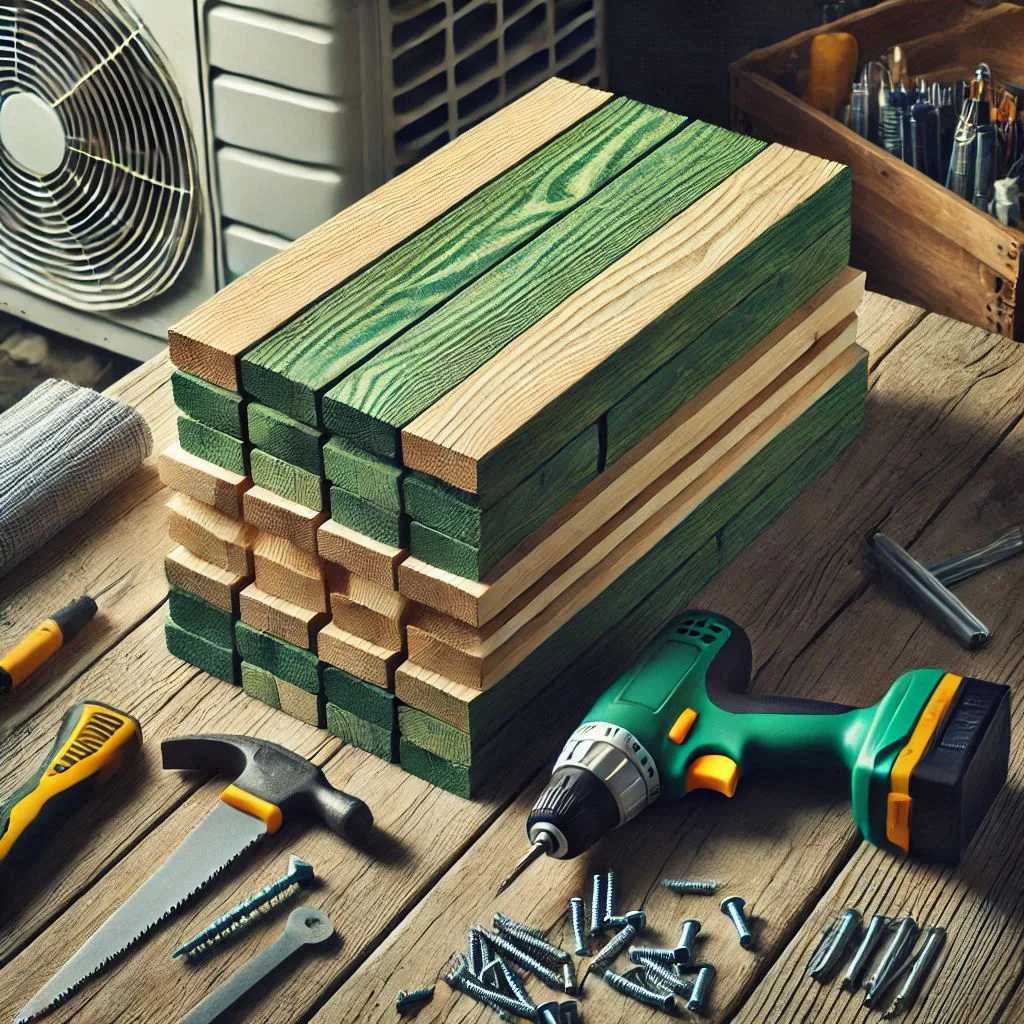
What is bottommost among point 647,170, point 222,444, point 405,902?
point 405,902

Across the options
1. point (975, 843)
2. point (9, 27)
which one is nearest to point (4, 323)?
point (9, 27)

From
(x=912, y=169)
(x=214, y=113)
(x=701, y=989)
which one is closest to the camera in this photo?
(x=701, y=989)

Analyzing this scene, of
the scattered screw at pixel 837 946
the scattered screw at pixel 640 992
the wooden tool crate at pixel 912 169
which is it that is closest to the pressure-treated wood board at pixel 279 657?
the scattered screw at pixel 640 992

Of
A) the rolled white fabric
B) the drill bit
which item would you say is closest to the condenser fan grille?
the rolled white fabric

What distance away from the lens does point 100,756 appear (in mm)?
1837

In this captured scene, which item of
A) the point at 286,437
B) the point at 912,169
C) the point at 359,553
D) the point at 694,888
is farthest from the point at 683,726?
the point at 912,169

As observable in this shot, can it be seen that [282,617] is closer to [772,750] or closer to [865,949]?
[772,750]

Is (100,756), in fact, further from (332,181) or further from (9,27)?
(9,27)

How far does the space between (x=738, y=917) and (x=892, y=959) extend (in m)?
0.15

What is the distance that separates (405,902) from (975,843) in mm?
571

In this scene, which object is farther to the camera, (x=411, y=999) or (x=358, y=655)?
(x=358, y=655)

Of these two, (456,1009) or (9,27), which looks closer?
(456,1009)

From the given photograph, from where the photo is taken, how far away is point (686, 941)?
1.66m

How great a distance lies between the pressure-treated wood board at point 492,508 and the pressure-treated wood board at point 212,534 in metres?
0.23
